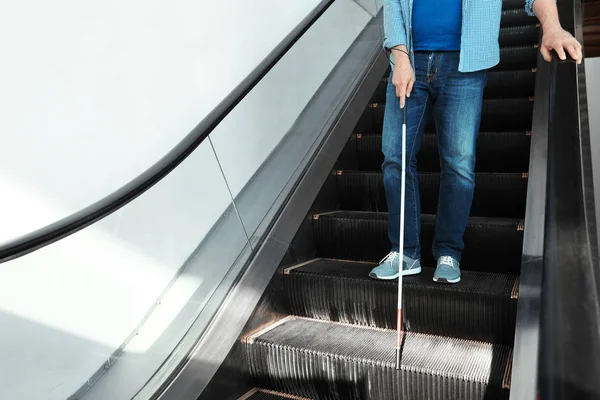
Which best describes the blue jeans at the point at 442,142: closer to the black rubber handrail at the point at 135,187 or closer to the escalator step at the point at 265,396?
the black rubber handrail at the point at 135,187

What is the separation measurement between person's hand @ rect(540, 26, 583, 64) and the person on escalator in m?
0.15

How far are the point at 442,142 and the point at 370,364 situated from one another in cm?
93

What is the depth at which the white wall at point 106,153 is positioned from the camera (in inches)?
68.8

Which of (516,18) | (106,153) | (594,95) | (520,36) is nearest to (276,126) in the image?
(106,153)

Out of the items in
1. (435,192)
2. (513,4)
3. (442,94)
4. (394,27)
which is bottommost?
(435,192)

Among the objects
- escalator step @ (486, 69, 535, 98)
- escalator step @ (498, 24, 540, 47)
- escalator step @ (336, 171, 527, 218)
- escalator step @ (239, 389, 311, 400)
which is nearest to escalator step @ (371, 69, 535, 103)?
escalator step @ (486, 69, 535, 98)

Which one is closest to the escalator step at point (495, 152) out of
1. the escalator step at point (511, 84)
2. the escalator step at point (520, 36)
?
the escalator step at point (511, 84)

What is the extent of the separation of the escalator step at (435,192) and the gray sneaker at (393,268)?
0.59 metres

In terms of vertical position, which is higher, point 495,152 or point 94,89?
point 94,89

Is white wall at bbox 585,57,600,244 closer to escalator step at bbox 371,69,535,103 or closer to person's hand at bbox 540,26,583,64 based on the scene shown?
escalator step at bbox 371,69,535,103

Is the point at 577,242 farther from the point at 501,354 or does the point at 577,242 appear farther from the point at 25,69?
the point at 25,69

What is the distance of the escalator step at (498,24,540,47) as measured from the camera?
174 inches

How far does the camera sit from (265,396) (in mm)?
2250

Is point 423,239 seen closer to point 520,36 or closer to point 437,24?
point 437,24
